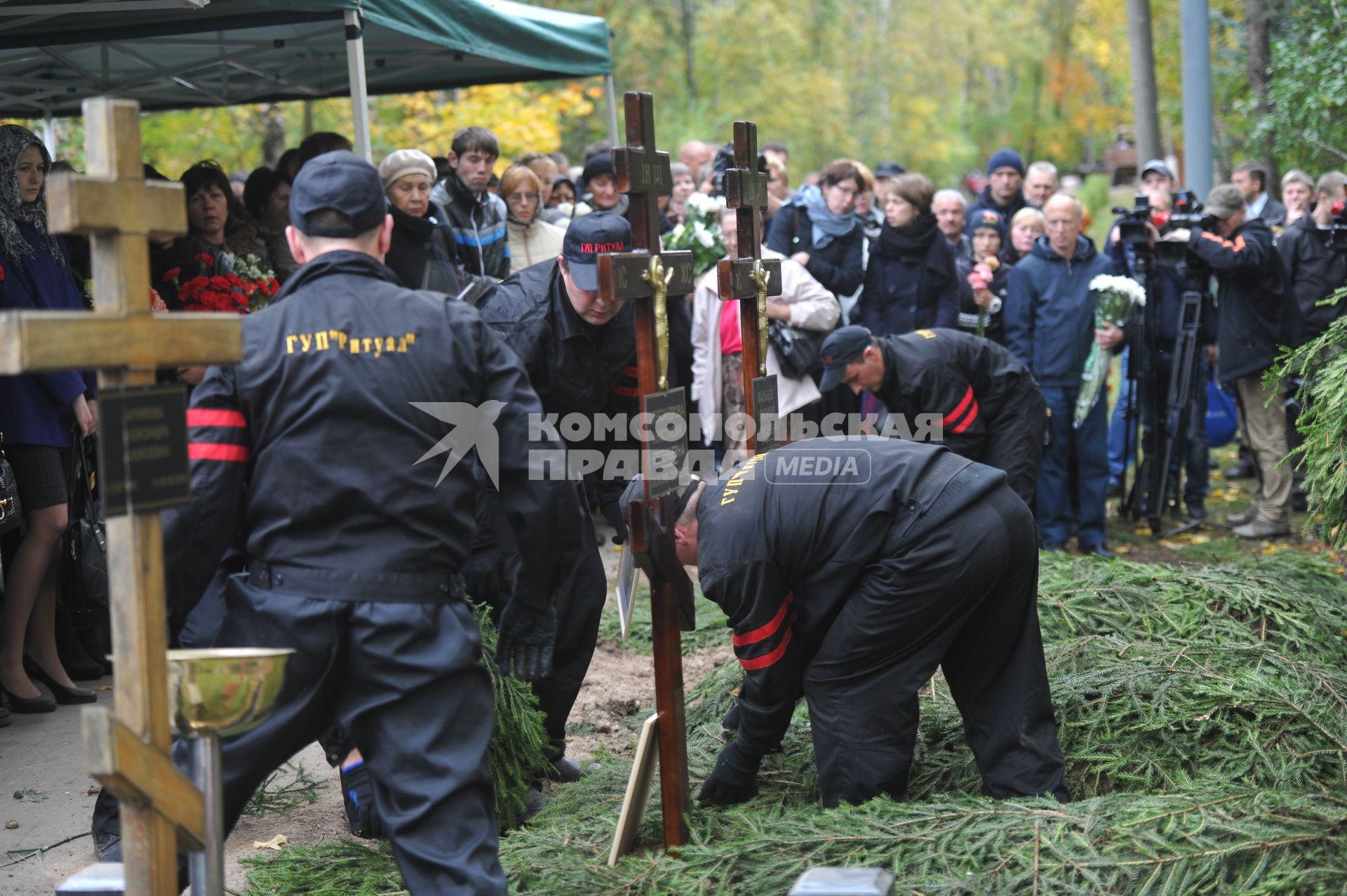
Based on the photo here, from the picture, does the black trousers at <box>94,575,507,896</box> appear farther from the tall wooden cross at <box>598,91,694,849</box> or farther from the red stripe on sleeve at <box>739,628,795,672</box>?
the red stripe on sleeve at <box>739,628,795,672</box>

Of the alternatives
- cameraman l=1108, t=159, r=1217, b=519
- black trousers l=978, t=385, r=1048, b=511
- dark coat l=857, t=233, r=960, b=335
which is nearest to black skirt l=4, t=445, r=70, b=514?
black trousers l=978, t=385, r=1048, b=511

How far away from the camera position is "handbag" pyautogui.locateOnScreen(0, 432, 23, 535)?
15.4 feet

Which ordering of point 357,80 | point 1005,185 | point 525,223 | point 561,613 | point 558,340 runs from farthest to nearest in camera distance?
point 1005,185, point 525,223, point 357,80, point 558,340, point 561,613

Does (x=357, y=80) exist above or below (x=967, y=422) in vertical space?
above

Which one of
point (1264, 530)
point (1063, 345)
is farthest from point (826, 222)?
point (1264, 530)

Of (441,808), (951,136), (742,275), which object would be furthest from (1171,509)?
(951,136)

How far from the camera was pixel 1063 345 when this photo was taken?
7.77 metres

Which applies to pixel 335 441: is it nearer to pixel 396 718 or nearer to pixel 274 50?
pixel 396 718

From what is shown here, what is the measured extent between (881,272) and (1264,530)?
2.95m

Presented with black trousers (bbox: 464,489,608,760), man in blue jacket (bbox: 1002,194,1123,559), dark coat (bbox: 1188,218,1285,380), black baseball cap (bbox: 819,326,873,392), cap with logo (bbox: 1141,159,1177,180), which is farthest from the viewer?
cap with logo (bbox: 1141,159,1177,180)

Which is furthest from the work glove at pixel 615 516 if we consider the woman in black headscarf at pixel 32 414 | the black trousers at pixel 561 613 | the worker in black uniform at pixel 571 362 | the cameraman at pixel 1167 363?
the cameraman at pixel 1167 363

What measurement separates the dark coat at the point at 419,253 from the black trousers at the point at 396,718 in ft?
9.92

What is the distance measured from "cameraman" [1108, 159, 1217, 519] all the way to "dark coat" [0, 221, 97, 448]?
20.2ft

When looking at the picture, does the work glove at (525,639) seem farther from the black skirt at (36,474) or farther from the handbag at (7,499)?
the black skirt at (36,474)
